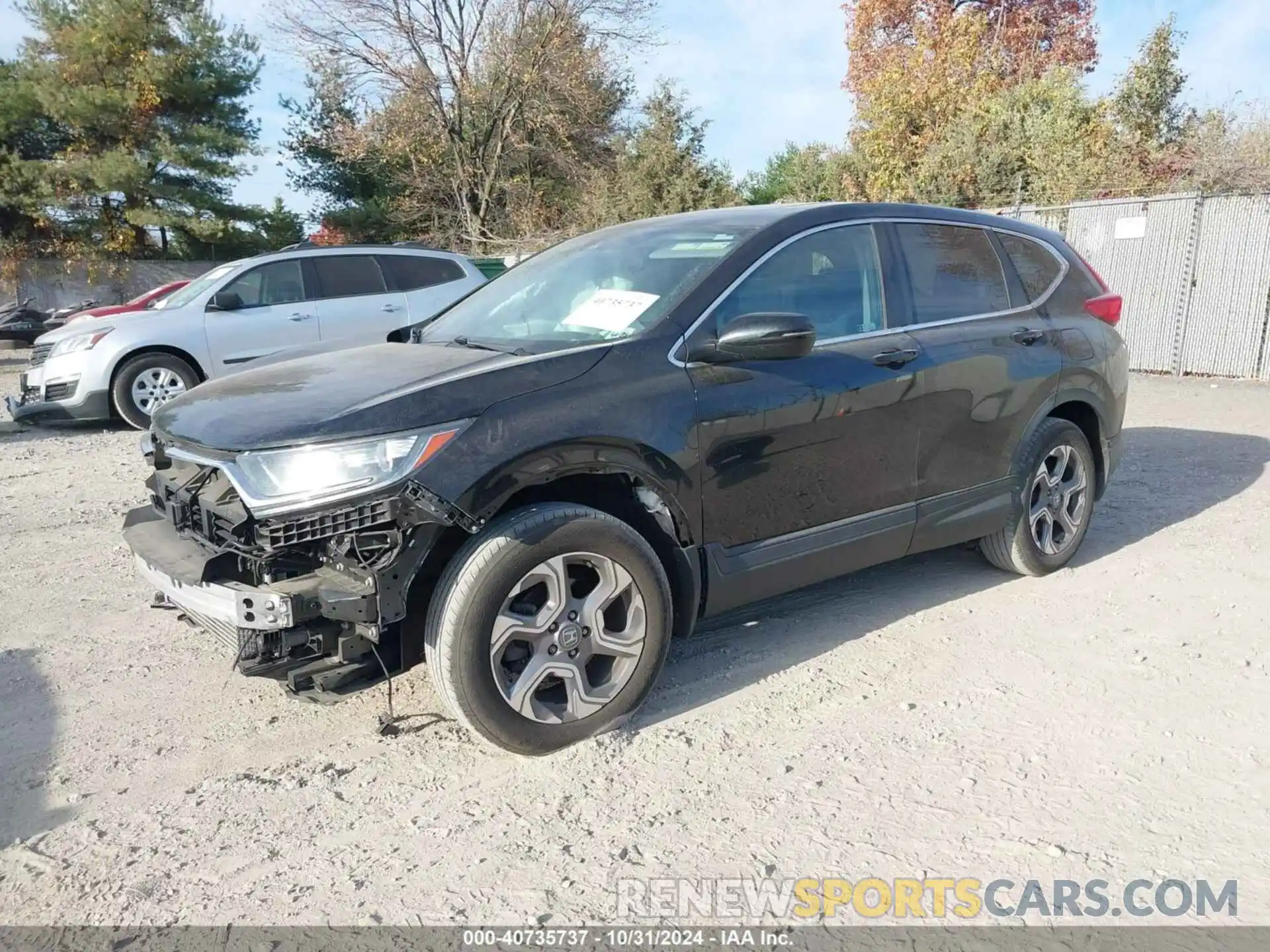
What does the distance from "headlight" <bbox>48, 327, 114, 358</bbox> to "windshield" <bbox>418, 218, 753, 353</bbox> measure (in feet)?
20.8

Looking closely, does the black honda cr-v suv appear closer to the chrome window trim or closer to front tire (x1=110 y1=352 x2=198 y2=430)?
the chrome window trim

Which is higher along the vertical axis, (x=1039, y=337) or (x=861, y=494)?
(x=1039, y=337)

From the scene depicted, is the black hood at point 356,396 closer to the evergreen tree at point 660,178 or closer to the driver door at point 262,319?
the driver door at point 262,319

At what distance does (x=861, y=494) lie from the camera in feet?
12.9

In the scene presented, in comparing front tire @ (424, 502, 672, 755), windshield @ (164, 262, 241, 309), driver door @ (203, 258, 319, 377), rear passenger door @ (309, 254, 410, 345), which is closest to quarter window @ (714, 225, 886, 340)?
front tire @ (424, 502, 672, 755)

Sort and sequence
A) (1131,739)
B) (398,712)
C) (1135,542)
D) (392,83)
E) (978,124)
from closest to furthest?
(1131,739)
(398,712)
(1135,542)
(978,124)
(392,83)

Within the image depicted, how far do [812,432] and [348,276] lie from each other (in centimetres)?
788

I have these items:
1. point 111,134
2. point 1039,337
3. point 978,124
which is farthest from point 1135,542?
point 111,134

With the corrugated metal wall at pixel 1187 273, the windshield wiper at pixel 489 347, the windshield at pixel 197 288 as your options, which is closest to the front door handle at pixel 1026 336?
the windshield wiper at pixel 489 347

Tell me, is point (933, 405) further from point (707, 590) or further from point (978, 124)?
point (978, 124)

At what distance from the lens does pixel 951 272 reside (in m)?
4.46

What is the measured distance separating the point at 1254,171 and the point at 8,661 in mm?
16051

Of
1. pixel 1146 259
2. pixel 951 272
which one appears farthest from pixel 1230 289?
pixel 951 272

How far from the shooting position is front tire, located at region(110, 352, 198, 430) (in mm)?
9219
